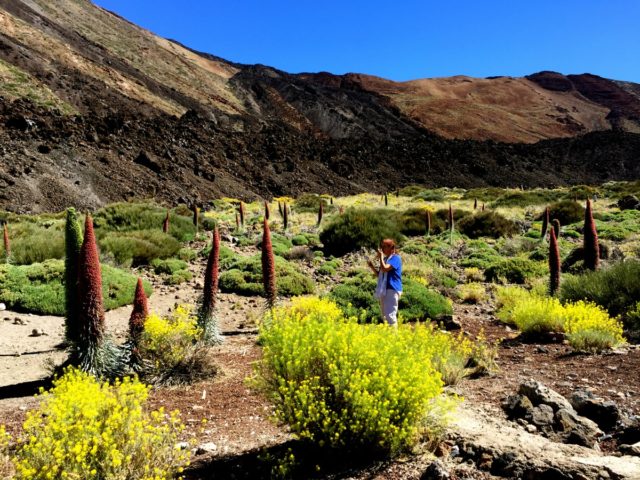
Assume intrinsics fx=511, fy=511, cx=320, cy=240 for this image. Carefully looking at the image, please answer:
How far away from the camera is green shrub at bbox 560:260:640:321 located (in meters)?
8.19

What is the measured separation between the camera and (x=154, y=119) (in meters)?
44.5

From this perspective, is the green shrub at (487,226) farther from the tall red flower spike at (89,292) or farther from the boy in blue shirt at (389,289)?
the tall red flower spike at (89,292)

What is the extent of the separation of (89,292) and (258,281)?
263 inches

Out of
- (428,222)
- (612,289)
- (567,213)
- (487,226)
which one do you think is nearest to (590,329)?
(612,289)

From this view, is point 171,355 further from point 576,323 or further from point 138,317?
point 576,323

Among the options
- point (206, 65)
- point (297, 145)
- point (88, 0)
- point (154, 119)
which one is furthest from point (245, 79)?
point (154, 119)

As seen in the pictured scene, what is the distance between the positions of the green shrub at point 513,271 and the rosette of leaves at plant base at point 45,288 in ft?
28.3

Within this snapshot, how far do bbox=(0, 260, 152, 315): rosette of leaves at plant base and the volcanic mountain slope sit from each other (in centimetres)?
1864

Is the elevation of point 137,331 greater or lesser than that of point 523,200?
lesser

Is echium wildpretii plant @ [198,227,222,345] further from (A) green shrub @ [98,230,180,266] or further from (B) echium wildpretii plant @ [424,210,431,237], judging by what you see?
(B) echium wildpretii plant @ [424,210,431,237]

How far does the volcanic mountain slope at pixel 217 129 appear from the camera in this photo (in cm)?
3391

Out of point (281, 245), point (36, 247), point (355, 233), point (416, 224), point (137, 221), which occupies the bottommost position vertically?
point (281, 245)

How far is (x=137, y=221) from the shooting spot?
19.9m

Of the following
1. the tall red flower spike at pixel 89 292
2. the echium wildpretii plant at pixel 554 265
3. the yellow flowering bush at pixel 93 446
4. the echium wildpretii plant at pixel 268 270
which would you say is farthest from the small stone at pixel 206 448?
the echium wildpretii plant at pixel 554 265
